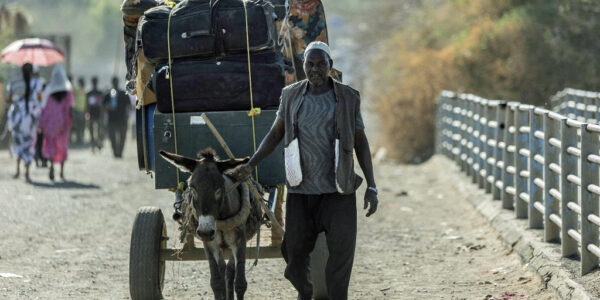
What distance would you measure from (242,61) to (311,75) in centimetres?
130

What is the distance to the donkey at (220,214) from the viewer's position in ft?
24.3

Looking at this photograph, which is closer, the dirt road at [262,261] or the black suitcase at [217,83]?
the black suitcase at [217,83]

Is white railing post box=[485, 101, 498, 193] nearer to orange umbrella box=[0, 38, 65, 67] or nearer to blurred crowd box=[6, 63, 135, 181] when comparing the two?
blurred crowd box=[6, 63, 135, 181]

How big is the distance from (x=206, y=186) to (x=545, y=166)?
4.63 m

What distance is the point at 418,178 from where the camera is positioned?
21312mm

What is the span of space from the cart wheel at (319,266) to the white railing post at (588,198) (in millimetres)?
2019

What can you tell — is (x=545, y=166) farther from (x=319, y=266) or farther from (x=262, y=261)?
(x=319, y=266)

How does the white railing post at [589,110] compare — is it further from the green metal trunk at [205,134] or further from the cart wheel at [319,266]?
the green metal trunk at [205,134]

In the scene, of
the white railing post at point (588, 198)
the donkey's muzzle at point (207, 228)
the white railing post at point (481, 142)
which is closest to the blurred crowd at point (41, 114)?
the white railing post at point (481, 142)

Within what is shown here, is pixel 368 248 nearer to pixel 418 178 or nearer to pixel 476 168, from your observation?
pixel 476 168

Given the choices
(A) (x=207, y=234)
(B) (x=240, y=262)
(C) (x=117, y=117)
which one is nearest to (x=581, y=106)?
(B) (x=240, y=262)

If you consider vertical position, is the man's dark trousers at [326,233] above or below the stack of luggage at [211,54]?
below

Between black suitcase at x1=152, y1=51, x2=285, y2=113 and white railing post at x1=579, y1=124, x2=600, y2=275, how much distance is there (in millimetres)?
2451

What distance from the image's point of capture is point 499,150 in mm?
15188
